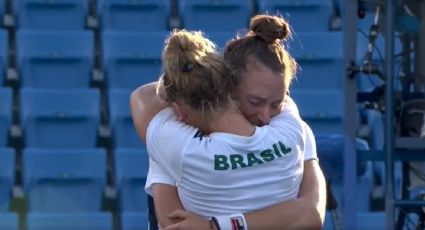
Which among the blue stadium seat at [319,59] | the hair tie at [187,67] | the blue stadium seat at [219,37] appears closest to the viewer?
the hair tie at [187,67]

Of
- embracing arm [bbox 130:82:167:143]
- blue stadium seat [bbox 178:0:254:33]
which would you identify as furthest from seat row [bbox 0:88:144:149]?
embracing arm [bbox 130:82:167:143]

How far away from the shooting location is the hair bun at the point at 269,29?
227 centimetres

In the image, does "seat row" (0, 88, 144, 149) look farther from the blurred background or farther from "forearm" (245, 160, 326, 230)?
"forearm" (245, 160, 326, 230)

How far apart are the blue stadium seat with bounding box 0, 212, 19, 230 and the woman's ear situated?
2.71 m

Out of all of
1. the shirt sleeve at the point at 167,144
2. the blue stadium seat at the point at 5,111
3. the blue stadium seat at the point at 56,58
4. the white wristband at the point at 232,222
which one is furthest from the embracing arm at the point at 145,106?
the blue stadium seat at the point at 56,58

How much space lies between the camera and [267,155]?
2.21 meters

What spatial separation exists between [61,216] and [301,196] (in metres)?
2.69

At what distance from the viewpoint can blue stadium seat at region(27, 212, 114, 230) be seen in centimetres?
479

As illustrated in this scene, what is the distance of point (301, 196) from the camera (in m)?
2.28

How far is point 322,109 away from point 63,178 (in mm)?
1333

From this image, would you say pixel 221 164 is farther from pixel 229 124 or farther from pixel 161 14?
pixel 161 14

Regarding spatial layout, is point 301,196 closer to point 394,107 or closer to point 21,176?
point 394,107

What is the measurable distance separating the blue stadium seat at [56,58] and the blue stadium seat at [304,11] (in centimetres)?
104

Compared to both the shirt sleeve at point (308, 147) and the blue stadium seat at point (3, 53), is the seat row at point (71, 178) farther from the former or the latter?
the shirt sleeve at point (308, 147)
